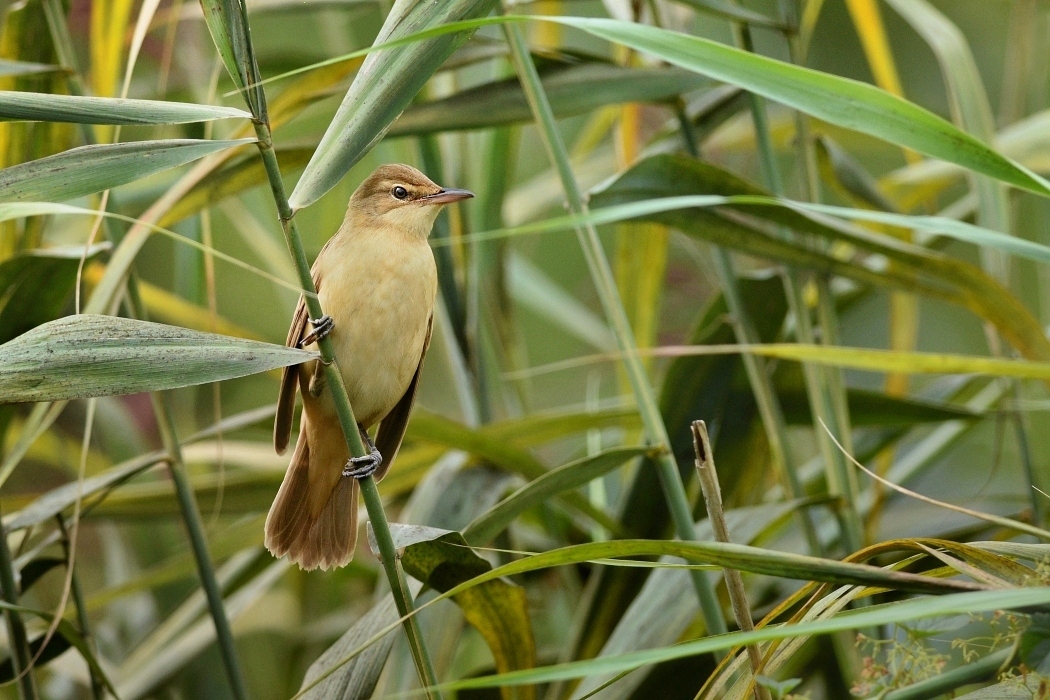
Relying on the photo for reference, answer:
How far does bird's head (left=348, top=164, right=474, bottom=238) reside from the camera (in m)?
1.41

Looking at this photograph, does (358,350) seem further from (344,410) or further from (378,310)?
(344,410)

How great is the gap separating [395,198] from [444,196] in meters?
0.10

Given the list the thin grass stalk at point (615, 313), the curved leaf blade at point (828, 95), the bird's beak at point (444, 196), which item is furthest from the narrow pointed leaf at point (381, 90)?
the bird's beak at point (444, 196)

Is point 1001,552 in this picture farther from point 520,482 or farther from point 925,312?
point 925,312

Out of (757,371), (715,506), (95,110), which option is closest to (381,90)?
(95,110)

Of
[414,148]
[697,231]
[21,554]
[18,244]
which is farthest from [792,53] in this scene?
[21,554]

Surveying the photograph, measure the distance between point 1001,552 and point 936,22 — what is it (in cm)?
114

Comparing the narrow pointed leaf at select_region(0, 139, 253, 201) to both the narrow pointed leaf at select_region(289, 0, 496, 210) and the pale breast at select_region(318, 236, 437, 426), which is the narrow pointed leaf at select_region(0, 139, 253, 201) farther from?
the pale breast at select_region(318, 236, 437, 426)

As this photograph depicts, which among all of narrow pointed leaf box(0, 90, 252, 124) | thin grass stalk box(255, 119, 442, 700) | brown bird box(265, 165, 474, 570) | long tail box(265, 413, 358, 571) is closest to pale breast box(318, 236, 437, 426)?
brown bird box(265, 165, 474, 570)

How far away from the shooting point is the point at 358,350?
1281mm

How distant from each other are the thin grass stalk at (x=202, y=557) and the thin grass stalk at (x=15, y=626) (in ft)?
0.70

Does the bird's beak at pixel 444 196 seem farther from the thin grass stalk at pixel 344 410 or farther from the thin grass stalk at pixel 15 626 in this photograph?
the thin grass stalk at pixel 15 626

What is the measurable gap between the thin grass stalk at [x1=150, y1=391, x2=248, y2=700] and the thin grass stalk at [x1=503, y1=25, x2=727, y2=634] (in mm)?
582

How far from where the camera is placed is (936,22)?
1666mm
